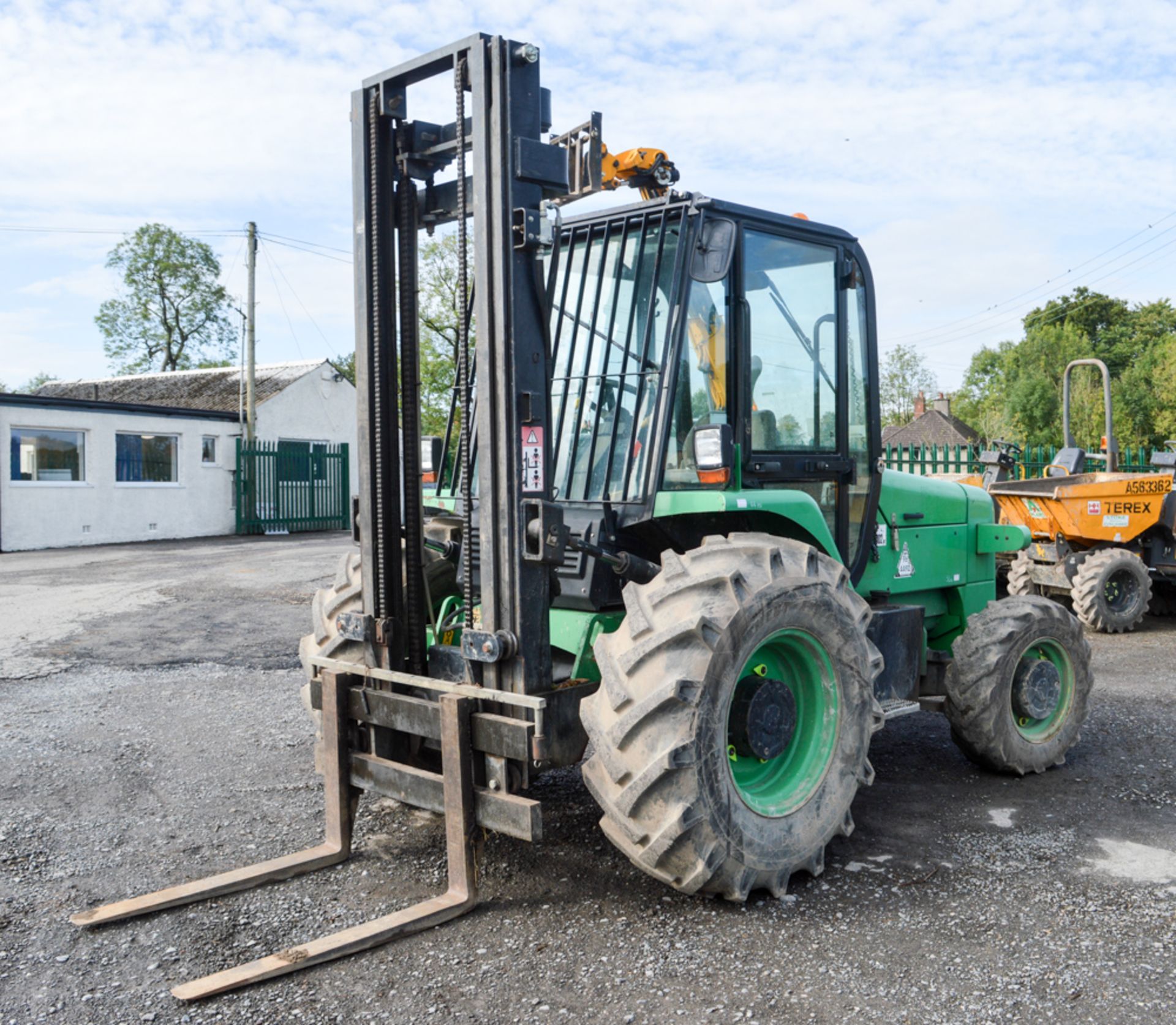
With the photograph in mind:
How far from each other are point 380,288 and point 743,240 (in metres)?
1.67

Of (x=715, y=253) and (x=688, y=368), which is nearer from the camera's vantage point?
(x=715, y=253)

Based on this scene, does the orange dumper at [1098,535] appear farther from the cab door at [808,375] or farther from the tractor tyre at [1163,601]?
the cab door at [808,375]

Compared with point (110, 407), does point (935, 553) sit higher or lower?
lower

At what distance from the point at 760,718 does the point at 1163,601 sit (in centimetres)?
1058

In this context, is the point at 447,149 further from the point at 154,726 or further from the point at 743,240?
the point at 154,726

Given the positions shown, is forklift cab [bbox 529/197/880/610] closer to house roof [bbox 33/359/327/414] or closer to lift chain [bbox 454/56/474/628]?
lift chain [bbox 454/56/474/628]

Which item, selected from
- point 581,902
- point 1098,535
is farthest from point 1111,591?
point 581,902

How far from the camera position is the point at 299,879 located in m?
4.43

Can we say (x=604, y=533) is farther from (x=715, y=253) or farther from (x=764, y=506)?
(x=715, y=253)

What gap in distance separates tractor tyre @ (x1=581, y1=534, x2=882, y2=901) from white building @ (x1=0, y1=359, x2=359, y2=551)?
70.2ft

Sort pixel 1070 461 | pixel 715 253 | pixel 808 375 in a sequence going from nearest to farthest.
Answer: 1. pixel 715 253
2. pixel 808 375
3. pixel 1070 461

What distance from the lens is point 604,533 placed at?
4719 millimetres

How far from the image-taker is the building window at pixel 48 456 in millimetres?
22500

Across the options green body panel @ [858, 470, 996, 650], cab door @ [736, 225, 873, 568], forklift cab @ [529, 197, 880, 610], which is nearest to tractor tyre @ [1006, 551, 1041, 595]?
green body panel @ [858, 470, 996, 650]
